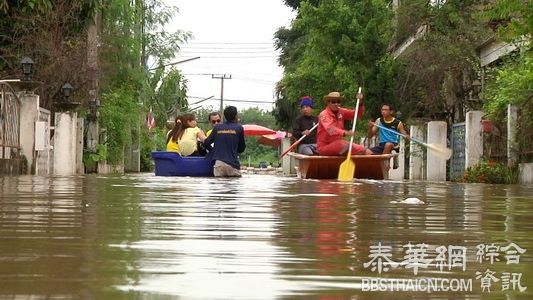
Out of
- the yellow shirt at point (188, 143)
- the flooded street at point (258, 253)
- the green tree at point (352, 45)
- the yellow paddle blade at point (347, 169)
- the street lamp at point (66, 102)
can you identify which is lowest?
the flooded street at point (258, 253)

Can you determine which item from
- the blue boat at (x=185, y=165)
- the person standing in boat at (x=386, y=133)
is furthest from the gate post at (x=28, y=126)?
the person standing in boat at (x=386, y=133)

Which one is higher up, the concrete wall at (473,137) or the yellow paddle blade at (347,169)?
the concrete wall at (473,137)

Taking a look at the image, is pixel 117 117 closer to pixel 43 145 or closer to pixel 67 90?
pixel 67 90

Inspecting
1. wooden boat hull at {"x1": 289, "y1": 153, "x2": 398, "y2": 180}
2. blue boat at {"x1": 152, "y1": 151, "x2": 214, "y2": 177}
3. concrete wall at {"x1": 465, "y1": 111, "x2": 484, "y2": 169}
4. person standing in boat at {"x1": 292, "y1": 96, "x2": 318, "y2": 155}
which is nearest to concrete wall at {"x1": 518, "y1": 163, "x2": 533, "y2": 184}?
wooden boat hull at {"x1": 289, "y1": 153, "x2": 398, "y2": 180}

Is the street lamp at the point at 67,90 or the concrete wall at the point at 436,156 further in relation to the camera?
the concrete wall at the point at 436,156

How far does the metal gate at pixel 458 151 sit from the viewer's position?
23.4 m

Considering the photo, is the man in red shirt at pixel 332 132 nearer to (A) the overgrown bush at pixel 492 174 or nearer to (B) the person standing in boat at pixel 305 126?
(B) the person standing in boat at pixel 305 126

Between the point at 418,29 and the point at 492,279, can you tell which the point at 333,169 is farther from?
the point at 492,279

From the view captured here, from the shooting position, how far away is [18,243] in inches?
151

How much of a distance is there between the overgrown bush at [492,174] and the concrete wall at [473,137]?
1.95 meters

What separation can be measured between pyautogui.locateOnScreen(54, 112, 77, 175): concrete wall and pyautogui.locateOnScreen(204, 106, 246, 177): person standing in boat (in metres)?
7.09

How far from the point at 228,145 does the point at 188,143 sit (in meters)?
2.00

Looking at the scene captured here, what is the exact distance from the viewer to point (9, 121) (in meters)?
19.8

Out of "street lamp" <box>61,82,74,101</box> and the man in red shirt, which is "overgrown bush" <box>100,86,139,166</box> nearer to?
"street lamp" <box>61,82,74,101</box>
